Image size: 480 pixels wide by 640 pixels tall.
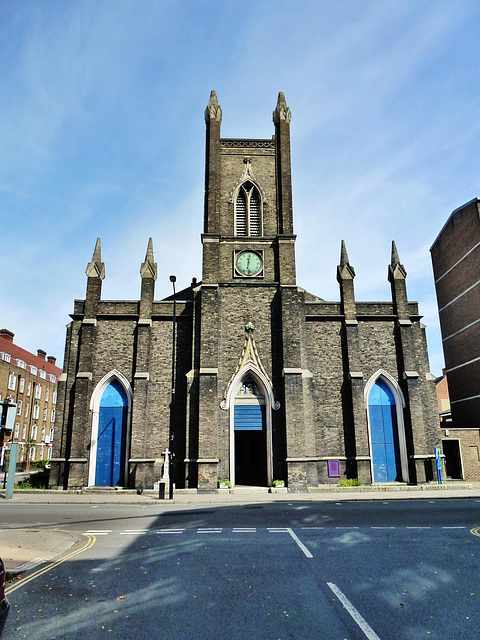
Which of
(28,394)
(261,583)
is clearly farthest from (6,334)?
(261,583)

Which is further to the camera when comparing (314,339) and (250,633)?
(314,339)

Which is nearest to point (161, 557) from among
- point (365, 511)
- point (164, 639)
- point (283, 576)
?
point (283, 576)

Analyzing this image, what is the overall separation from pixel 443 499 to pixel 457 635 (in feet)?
49.1

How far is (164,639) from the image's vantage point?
4.90m

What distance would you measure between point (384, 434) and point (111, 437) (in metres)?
14.2

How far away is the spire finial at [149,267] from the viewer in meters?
25.4

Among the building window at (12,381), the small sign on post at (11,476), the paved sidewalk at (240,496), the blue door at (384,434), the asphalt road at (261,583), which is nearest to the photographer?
the asphalt road at (261,583)

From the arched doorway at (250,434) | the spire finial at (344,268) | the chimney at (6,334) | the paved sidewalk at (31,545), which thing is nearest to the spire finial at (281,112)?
the spire finial at (344,268)

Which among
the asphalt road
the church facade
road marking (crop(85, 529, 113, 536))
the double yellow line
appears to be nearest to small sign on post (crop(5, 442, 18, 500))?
the church facade

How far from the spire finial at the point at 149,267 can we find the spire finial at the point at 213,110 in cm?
924

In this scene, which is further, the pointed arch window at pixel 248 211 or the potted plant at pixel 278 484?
the pointed arch window at pixel 248 211

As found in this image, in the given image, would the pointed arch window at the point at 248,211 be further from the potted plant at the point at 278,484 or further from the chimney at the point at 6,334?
the chimney at the point at 6,334

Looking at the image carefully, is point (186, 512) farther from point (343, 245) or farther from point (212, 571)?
point (343, 245)

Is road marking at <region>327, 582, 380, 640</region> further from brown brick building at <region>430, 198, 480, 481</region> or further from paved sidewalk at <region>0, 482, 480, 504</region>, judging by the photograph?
brown brick building at <region>430, 198, 480, 481</region>
